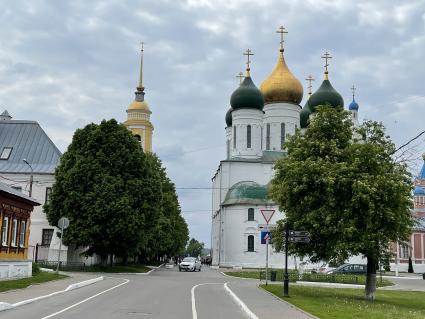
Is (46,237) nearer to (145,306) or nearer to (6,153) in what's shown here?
(6,153)

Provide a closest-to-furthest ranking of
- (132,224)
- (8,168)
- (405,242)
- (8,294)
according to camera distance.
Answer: (8,294) < (405,242) < (132,224) < (8,168)

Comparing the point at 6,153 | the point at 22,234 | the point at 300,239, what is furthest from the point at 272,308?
the point at 6,153

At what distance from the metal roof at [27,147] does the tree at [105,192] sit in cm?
1053

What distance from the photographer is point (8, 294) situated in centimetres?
1988

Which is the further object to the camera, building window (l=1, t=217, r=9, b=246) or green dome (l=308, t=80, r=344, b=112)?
green dome (l=308, t=80, r=344, b=112)

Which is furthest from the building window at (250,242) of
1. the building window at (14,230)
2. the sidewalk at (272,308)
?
the sidewalk at (272,308)

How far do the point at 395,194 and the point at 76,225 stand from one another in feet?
78.5

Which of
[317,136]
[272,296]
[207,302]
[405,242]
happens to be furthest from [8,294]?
[405,242]

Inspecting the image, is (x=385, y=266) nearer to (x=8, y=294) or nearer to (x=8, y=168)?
(x=8, y=294)

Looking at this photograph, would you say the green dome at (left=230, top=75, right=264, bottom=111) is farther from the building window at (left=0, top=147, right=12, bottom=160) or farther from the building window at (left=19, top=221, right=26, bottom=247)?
the building window at (left=19, top=221, right=26, bottom=247)

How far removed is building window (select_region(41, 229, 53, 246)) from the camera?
165 ft

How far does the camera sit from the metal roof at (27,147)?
172 ft

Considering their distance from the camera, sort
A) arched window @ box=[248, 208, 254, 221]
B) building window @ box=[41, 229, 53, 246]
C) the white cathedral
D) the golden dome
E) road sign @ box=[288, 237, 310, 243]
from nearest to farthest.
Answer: road sign @ box=[288, 237, 310, 243] → building window @ box=[41, 229, 53, 246] → the white cathedral → arched window @ box=[248, 208, 254, 221] → the golden dome

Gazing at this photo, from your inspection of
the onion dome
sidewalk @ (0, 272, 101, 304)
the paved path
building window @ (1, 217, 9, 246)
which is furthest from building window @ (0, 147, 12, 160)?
the onion dome
